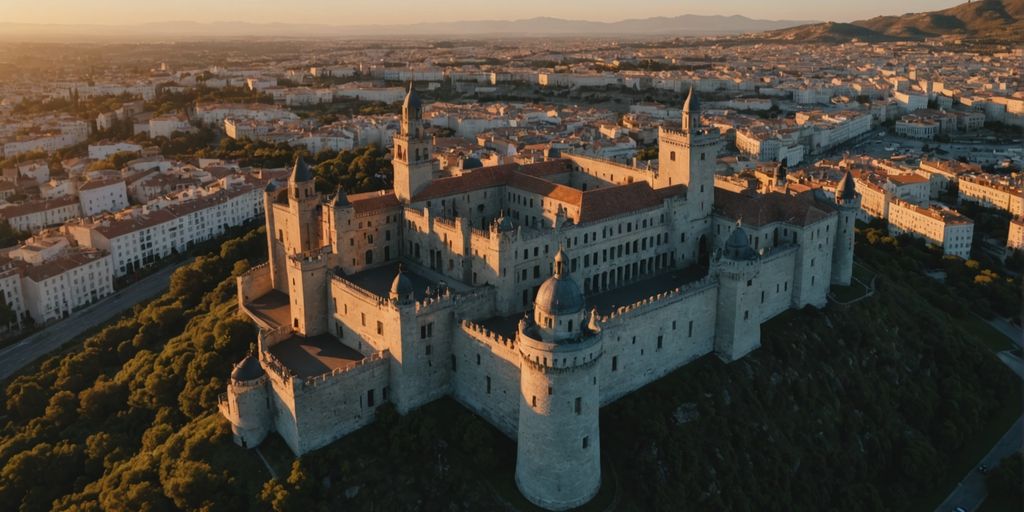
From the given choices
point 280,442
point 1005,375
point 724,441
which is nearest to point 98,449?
point 280,442

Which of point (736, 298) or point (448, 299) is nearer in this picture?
point (448, 299)

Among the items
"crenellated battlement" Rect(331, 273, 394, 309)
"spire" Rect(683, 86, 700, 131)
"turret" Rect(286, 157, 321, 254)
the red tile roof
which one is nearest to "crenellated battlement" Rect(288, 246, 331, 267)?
"crenellated battlement" Rect(331, 273, 394, 309)

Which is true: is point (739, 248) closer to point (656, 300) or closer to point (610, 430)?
point (656, 300)

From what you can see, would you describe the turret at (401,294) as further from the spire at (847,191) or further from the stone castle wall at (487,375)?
the spire at (847,191)

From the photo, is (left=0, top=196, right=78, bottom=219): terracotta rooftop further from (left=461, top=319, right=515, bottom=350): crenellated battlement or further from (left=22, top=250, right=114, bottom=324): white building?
(left=461, top=319, right=515, bottom=350): crenellated battlement

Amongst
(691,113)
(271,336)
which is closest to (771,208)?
(691,113)

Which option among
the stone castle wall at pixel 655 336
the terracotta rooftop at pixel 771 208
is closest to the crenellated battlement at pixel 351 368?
the stone castle wall at pixel 655 336
